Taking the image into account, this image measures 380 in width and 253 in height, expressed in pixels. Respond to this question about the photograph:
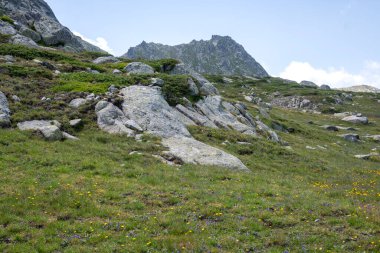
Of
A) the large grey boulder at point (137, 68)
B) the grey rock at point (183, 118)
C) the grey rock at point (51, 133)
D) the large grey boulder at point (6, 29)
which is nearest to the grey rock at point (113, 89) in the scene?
the grey rock at point (183, 118)

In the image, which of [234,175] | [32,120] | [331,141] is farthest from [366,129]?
[32,120]

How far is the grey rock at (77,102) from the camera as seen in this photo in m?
33.9

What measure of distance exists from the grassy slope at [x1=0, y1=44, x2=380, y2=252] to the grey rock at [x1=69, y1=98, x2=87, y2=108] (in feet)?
8.78

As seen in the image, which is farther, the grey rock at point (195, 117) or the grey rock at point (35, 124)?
the grey rock at point (195, 117)

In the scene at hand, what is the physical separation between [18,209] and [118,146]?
12.8 metres

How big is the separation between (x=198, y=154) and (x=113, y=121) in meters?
8.72

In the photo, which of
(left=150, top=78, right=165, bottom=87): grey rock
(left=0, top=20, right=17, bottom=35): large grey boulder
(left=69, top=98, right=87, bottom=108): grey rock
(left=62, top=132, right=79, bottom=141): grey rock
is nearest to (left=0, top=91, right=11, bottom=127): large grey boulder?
(left=62, top=132, right=79, bottom=141): grey rock

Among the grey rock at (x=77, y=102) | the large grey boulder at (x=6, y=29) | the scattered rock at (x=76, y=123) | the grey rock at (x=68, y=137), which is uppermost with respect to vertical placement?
the large grey boulder at (x=6, y=29)

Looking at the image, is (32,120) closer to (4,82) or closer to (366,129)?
(4,82)

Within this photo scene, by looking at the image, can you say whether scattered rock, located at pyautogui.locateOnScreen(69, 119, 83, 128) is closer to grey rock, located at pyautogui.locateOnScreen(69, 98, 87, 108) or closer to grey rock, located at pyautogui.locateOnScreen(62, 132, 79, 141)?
grey rock, located at pyautogui.locateOnScreen(62, 132, 79, 141)

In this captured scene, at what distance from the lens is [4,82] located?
34.3 m

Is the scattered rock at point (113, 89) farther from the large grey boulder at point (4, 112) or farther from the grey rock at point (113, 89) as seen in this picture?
the large grey boulder at point (4, 112)

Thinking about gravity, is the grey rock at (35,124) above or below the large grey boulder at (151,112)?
below

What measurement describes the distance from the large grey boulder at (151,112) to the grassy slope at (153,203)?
107 inches
